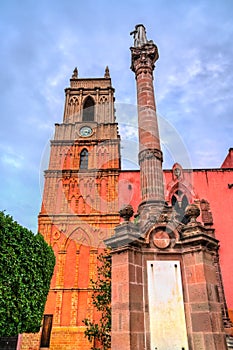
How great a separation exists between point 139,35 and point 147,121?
4314 mm

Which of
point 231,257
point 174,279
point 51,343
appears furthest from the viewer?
point 231,257

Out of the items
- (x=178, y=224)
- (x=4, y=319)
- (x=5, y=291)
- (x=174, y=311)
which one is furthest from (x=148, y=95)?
(x=4, y=319)

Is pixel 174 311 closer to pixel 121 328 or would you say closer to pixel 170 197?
pixel 121 328

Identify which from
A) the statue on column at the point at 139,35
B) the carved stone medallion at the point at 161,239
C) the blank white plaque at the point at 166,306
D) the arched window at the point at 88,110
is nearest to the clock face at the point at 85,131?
the arched window at the point at 88,110


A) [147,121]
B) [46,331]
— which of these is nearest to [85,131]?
[46,331]

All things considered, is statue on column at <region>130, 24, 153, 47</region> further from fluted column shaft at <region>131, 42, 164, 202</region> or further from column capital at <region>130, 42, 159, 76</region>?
fluted column shaft at <region>131, 42, 164, 202</region>

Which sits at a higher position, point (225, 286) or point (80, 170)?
point (80, 170)

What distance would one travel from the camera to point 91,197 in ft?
67.5

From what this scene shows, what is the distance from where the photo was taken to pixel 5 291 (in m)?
9.22

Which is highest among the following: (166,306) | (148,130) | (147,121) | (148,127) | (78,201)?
(78,201)

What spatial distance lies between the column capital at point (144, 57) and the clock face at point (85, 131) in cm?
1364

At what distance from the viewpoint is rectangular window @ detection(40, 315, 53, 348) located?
52.7 feet

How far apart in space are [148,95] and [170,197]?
1082 centimetres

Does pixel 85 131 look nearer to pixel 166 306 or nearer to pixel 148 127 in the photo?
pixel 148 127
